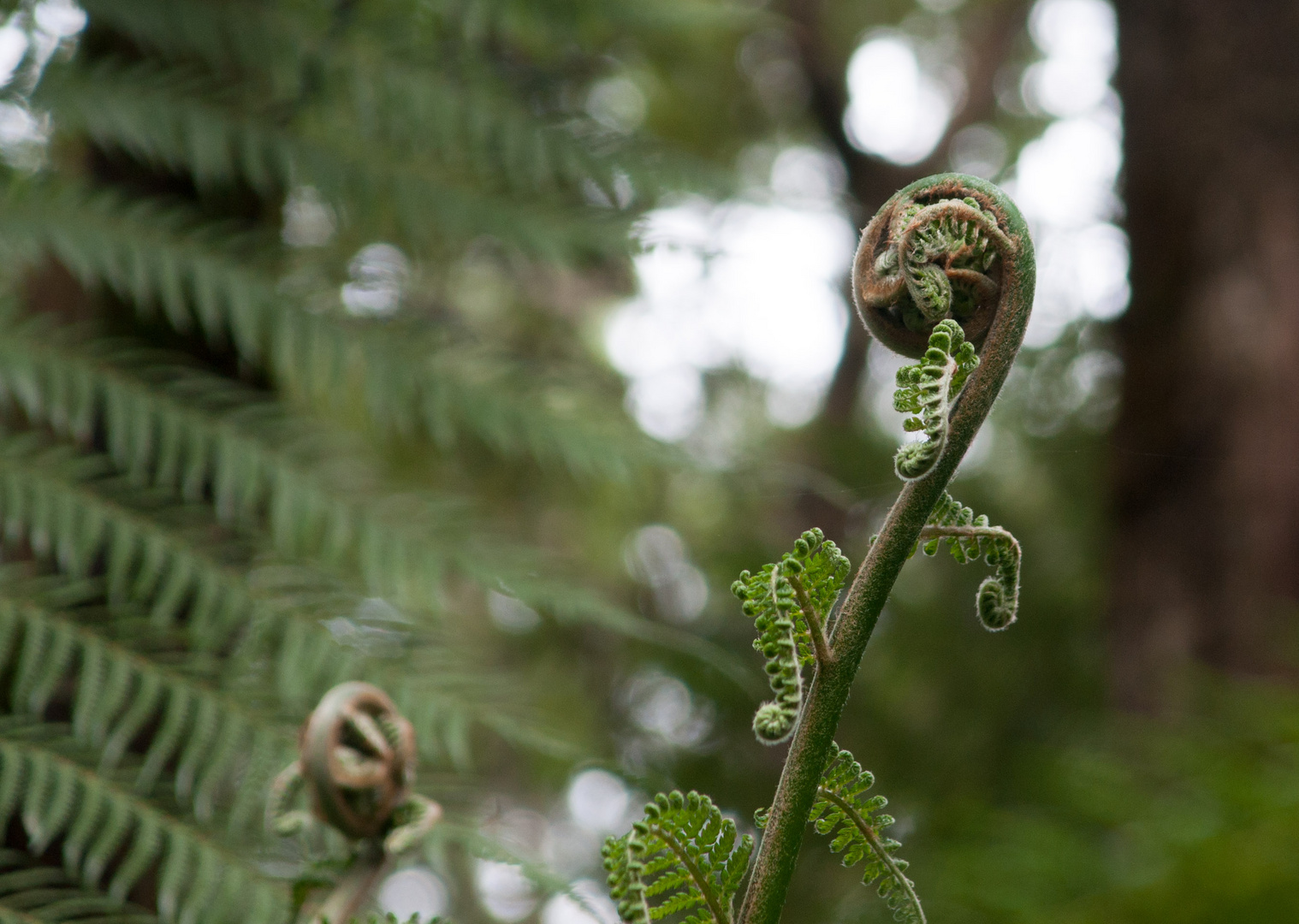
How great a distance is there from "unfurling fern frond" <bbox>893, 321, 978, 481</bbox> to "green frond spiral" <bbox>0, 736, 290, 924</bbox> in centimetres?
85

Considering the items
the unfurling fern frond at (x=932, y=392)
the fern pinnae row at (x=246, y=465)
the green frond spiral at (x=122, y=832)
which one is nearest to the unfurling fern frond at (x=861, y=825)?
the unfurling fern frond at (x=932, y=392)

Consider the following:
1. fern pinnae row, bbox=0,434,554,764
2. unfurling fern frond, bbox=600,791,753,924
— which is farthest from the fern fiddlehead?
fern pinnae row, bbox=0,434,554,764

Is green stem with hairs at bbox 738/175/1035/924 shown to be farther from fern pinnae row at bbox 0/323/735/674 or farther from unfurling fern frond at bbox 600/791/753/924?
fern pinnae row at bbox 0/323/735/674

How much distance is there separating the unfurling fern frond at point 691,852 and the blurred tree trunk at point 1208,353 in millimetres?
2121

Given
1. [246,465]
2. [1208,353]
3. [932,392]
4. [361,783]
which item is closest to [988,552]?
[932,392]

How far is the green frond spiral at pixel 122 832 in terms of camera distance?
3.17ft

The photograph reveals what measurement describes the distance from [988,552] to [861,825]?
4.6 inches

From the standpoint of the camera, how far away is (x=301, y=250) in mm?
1874

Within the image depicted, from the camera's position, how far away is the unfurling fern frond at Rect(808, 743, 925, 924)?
1.33ft

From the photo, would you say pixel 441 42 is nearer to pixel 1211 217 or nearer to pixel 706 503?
pixel 1211 217

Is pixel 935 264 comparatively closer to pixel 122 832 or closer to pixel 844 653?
pixel 844 653

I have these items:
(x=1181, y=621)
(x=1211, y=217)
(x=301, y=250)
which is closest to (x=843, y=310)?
(x=1211, y=217)

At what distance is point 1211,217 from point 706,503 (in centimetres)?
203

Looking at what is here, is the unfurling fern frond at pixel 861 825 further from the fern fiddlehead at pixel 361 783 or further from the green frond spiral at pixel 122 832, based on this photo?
the green frond spiral at pixel 122 832
